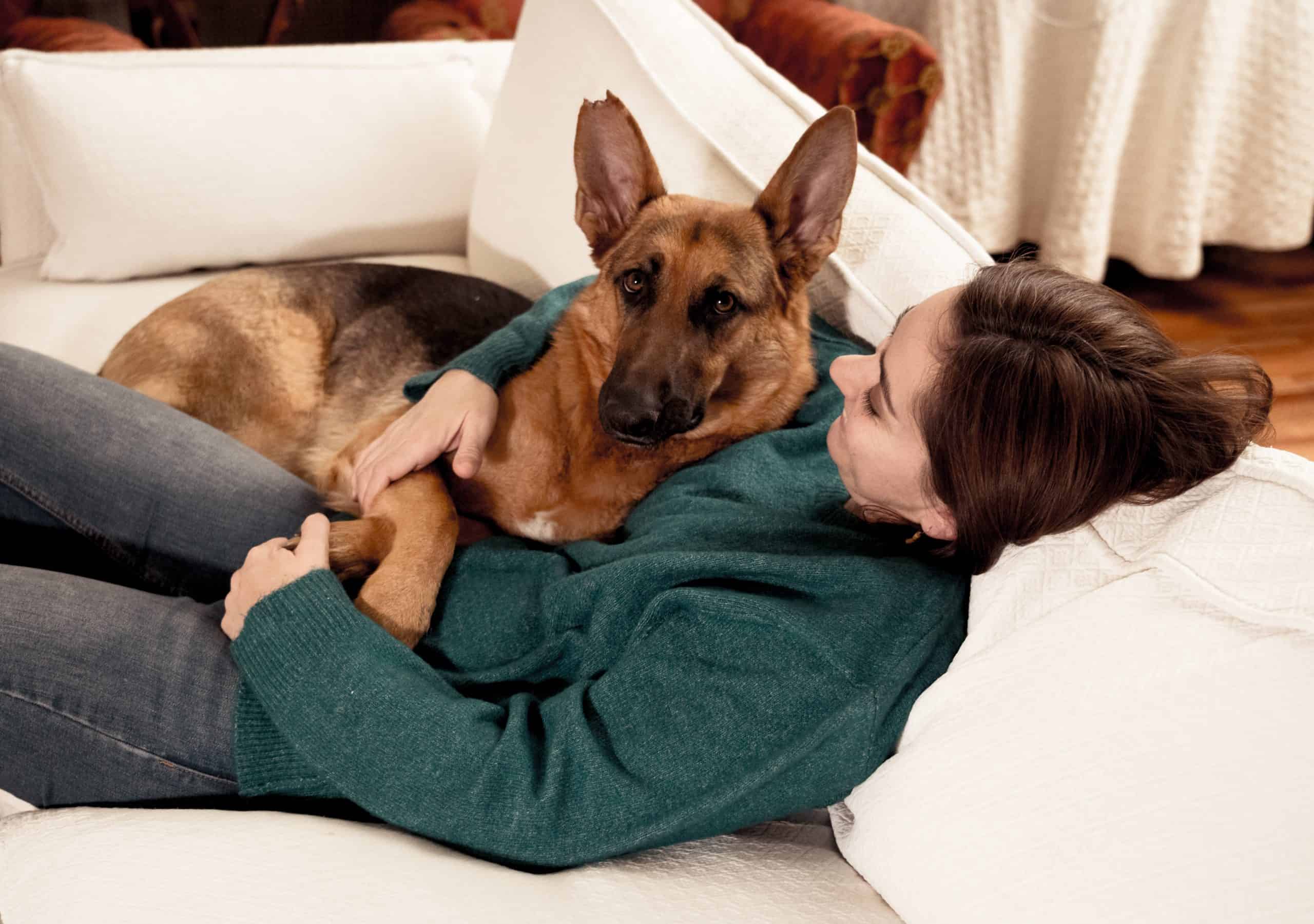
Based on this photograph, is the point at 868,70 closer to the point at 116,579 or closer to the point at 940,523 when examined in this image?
the point at 940,523

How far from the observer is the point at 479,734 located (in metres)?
1.20

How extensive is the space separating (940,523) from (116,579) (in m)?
1.53

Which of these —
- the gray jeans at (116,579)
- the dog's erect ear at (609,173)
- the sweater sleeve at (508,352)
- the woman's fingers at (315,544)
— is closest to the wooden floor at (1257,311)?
the dog's erect ear at (609,173)

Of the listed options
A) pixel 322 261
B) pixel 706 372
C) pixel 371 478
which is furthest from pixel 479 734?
pixel 322 261

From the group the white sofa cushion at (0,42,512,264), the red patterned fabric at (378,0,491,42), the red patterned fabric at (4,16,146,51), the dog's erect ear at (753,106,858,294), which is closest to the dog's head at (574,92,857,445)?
the dog's erect ear at (753,106,858,294)

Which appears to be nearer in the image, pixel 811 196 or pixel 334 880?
pixel 334 880

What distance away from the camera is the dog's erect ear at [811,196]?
65.6 inches

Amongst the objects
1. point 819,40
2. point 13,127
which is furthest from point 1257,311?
point 13,127

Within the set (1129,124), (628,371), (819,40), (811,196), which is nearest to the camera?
(628,371)

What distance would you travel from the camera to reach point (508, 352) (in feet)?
6.21

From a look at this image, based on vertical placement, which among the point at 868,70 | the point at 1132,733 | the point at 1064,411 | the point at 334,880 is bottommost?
the point at 334,880

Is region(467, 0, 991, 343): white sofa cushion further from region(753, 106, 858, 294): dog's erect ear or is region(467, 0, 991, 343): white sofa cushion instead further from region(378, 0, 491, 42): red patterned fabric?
region(378, 0, 491, 42): red patterned fabric

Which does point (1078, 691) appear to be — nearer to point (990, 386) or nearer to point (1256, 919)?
point (1256, 919)

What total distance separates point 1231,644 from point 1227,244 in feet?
17.3
